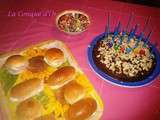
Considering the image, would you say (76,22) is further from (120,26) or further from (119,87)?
(119,87)

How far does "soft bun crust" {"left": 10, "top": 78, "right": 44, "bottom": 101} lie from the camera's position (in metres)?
0.98

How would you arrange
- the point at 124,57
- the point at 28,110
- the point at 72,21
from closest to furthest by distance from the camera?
the point at 28,110, the point at 124,57, the point at 72,21

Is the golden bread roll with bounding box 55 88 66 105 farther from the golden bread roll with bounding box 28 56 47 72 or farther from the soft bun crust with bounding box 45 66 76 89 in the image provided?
the golden bread roll with bounding box 28 56 47 72

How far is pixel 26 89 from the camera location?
100 centimetres

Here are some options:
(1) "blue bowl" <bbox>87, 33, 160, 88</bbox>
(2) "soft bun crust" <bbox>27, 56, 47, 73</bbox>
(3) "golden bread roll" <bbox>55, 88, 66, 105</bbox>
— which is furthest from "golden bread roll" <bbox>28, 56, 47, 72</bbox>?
(1) "blue bowl" <bbox>87, 33, 160, 88</bbox>

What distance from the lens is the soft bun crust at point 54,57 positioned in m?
1.11

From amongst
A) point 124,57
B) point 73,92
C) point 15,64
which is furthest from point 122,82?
point 15,64

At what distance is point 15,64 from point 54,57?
0.19 m

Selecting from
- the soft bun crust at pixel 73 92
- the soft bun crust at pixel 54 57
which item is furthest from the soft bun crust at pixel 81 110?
the soft bun crust at pixel 54 57

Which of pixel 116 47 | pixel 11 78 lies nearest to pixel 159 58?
pixel 116 47

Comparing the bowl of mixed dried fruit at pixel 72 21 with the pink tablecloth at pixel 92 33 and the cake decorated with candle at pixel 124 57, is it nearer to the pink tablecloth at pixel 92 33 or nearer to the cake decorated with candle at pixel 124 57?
the pink tablecloth at pixel 92 33

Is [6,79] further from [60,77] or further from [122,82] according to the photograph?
[122,82]

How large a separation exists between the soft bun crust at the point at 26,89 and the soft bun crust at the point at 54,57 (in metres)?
0.12

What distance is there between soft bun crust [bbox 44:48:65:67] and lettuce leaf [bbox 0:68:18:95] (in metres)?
0.17
